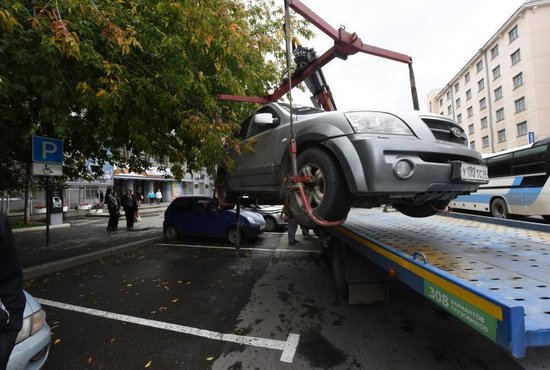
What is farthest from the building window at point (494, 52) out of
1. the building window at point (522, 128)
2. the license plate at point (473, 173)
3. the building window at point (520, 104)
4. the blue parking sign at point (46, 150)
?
the blue parking sign at point (46, 150)

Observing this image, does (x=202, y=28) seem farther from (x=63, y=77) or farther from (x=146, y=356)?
(x=146, y=356)

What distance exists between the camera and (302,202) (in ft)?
10.7

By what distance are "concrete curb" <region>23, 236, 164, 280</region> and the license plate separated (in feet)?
23.4

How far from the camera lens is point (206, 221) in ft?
30.7

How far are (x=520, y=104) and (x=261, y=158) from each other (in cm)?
3666

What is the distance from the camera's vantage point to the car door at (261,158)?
A: 4180mm

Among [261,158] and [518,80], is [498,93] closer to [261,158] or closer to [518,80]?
[518,80]

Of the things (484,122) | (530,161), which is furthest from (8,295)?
(484,122)

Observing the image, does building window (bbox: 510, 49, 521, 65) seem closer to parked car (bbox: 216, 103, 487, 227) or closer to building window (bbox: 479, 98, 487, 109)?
building window (bbox: 479, 98, 487, 109)

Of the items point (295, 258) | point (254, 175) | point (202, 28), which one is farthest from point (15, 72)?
point (295, 258)

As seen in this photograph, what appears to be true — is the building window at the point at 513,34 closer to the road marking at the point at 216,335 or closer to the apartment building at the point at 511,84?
the apartment building at the point at 511,84

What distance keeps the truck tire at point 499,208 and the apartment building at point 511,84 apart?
39.0ft

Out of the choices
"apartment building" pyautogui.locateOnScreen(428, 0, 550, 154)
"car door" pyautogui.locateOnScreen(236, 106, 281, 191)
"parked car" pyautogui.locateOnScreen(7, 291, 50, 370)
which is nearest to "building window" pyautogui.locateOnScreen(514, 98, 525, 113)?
"apartment building" pyautogui.locateOnScreen(428, 0, 550, 154)

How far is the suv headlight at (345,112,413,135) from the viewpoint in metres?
2.91
